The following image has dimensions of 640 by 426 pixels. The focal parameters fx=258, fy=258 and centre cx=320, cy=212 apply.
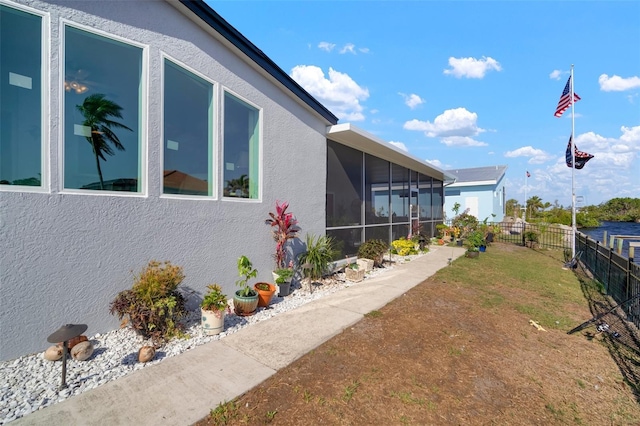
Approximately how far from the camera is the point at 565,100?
32.0ft

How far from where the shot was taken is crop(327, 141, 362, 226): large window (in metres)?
7.17

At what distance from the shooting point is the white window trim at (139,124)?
2855 mm

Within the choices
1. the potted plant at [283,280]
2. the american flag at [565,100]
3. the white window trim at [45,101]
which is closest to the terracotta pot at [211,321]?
the potted plant at [283,280]

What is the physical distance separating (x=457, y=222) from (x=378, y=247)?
935 cm

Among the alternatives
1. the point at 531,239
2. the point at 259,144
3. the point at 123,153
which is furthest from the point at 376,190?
the point at 531,239

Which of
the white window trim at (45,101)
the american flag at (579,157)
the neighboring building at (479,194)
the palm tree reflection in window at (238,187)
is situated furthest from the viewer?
the neighboring building at (479,194)

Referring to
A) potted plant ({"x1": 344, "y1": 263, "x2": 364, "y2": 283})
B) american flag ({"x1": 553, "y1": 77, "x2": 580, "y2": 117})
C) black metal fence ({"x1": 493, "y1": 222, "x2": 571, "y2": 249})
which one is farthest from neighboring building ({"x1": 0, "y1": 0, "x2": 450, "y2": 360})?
black metal fence ({"x1": 493, "y1": 222, "x2": 571, "y2": 249})

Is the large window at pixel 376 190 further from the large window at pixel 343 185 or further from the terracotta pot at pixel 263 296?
the terracotta pot at pixel 263 296

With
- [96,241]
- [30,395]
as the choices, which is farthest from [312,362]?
[96,241]

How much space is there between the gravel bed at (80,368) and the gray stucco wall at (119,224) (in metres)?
0.19

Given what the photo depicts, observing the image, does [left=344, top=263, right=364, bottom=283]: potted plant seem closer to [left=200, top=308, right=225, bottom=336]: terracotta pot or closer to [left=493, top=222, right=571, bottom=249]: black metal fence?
[left=200, top=308, right=225, bottom=336]: terracotta pot

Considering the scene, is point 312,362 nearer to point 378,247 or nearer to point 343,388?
point 343,388

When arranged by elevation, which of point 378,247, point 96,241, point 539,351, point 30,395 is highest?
point 96,241

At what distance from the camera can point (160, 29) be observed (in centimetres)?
367
